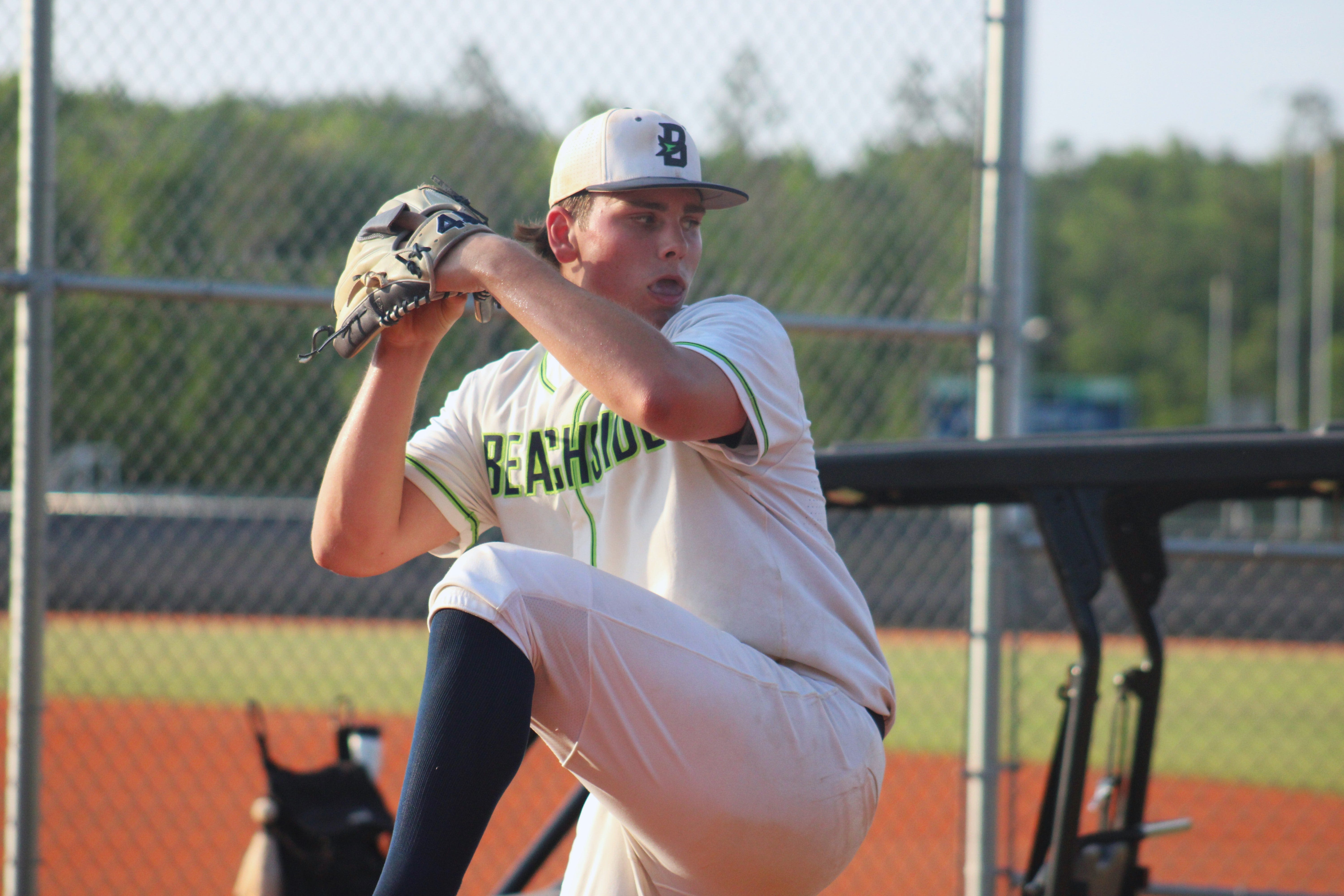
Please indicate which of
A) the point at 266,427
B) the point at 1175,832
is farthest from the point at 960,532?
the point at 1175,832

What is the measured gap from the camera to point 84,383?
5.15m

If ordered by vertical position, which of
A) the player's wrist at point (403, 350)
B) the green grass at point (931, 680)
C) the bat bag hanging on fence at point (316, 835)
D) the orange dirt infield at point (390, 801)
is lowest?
the green grass at point (931, 680)

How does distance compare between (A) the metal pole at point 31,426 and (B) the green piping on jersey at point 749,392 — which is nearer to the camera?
(B) the green piping on jersey at point 749,392

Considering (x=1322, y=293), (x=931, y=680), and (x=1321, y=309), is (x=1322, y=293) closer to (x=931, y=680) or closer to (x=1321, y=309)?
(x=1321, y=309)

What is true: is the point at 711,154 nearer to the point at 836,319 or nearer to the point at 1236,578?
the point at 836,319

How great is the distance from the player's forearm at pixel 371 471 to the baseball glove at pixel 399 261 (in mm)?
78

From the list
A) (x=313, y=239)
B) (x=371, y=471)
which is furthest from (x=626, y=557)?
Result: (x=313, y=239)

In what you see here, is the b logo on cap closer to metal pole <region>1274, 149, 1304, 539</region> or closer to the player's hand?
the player's hand

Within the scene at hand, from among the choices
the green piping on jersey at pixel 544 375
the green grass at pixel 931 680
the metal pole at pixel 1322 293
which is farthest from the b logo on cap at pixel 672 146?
the metal pole at pixel 1322 293

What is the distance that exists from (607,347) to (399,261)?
1.32 feet

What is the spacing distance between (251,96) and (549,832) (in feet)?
8.13

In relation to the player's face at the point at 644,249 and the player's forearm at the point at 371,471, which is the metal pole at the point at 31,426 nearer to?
the player's forearm at the point at 371,471

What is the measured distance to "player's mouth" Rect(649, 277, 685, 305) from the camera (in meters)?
2.10

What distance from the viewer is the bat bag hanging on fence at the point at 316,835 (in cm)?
310
